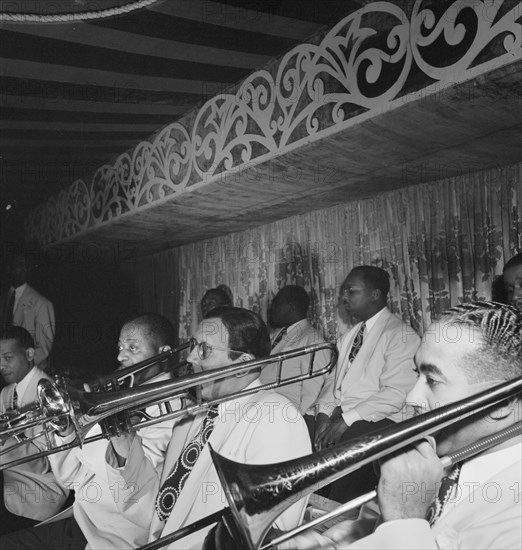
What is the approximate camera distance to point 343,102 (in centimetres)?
307

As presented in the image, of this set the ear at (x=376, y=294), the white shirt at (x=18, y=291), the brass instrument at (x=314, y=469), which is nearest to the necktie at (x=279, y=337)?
the ear at (x=376, y=294)

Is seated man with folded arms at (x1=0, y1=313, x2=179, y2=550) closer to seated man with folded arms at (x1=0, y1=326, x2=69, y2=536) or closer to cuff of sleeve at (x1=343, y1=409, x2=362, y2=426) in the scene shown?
seated man with folded arms at (x1=0, y1=326, x2=69, y2=536)

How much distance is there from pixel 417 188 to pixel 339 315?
1.35 m

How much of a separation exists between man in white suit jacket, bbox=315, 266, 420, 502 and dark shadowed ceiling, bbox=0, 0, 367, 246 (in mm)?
1715

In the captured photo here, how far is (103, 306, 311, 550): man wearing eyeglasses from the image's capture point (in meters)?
2.12

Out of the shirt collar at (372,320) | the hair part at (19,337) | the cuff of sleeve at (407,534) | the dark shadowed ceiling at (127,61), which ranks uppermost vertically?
the dark shadowed ceiling at (127,61)

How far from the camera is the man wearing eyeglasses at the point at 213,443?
212 cm

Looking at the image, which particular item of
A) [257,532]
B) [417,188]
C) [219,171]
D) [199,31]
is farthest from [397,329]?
[257,532]

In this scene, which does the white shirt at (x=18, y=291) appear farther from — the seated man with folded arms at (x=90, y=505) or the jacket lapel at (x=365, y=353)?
the jacket lapel at (x=365, y=353)

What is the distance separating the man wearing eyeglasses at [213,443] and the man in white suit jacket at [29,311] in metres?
3.45

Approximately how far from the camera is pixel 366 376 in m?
3.74

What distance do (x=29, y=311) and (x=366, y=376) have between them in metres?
3.80

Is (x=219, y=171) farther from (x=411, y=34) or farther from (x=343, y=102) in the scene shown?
(x=411, y=34)

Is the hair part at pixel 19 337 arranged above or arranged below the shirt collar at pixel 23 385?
above
